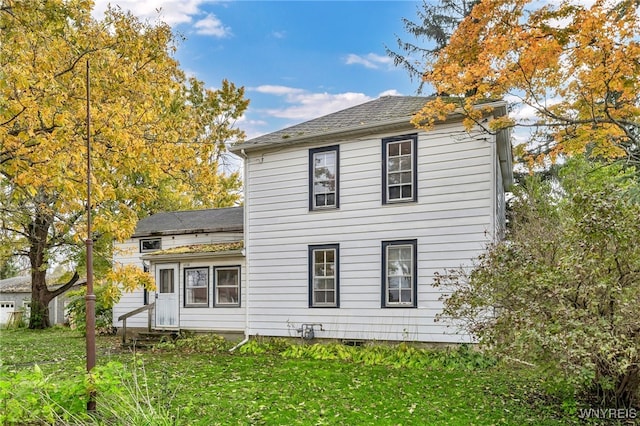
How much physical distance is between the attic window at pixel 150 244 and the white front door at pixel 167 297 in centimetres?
121

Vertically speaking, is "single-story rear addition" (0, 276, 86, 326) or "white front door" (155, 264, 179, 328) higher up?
"white front door" (155, 264, 179, 328)

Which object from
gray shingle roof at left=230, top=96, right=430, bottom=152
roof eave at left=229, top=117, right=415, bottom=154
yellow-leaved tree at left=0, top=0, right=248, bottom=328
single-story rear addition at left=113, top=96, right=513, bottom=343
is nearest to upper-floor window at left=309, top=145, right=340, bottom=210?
single-story rear addition at left=113, top=96, right=513, bottom=343

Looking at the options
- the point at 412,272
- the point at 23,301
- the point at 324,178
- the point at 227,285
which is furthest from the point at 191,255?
the point at 23,301

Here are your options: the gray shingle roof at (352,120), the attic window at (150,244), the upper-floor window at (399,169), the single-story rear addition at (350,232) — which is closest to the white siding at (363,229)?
the single-story rear addition at (350,232)

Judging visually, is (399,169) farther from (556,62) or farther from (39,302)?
(39,302)

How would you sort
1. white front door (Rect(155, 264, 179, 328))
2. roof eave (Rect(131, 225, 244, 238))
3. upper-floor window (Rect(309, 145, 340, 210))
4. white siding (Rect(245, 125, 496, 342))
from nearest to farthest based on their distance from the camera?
white siding (Rect(245, 125, 496, 342)) → upper-floor window (Rect(309, 145, 340, 210)) → white front door (Rect(155, 264, 179, 328)) → roof eave (Rect(131, 225, 244, 238))

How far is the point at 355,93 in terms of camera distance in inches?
760

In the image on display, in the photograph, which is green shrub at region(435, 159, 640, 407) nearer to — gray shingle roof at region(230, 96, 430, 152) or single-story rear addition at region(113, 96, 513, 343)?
single-story rear addition at region(113, 96, 513, 343)

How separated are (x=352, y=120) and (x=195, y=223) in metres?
6.73

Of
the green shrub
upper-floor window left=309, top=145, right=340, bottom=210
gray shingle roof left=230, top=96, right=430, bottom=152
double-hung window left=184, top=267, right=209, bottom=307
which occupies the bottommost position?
double-hung window left=184, top=267, right=209, bottom=307

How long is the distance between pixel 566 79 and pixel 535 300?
467 cm

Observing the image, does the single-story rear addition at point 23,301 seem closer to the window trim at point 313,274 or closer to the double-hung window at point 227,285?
the double-hung window at point 227,285

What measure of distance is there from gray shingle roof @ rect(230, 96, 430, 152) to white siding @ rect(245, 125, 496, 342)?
15.0 inches

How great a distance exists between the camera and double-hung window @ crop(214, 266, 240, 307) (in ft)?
44.5
